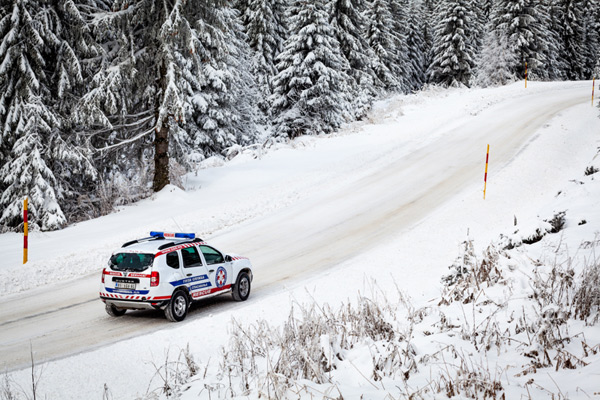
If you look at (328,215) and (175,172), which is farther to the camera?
(175,172)

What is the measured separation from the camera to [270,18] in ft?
132

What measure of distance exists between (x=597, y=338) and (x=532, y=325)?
2.01 ft

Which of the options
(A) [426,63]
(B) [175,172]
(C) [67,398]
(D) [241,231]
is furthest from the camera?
(A) [426,63]

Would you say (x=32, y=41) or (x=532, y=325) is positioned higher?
(x=32, y=41)

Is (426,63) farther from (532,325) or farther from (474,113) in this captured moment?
(532,325)

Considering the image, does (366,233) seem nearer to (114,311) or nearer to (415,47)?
(114,311)

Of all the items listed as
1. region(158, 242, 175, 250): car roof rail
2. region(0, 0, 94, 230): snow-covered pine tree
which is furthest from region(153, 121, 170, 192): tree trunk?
region(158, 242, 175, 250): car roof rail

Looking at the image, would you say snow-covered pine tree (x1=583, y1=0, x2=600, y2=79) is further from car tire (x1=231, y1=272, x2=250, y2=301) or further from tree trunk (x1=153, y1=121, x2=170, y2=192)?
car tire (x1=231, y1=272, x2=250, y2=301)

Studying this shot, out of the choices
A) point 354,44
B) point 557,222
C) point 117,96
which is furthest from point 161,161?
point 354,44

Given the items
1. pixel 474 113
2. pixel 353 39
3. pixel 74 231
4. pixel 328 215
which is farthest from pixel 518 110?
pixel 74 231

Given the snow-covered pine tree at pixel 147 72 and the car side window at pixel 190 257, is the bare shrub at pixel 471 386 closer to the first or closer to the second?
the car side window at pixel 190 257

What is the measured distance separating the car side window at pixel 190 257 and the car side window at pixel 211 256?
10.7 inches

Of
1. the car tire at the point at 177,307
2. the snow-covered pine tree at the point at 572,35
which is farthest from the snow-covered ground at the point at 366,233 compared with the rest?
the snow-covered pine tree at the point at 572,35

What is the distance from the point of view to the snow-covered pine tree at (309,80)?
30297 mm
